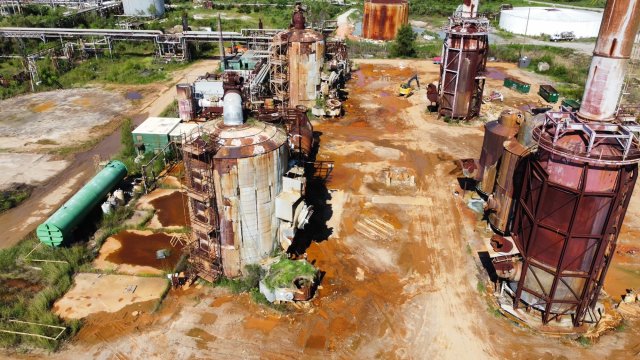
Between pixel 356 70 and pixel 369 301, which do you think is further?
pixel 356 70

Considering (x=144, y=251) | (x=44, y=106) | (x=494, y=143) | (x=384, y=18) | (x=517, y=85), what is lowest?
(x=144, y=251)

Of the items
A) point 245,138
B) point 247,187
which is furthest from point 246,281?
point 245,138

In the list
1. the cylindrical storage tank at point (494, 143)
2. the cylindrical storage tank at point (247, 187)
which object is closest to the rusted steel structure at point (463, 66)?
the cylindrical storage tank at point (494, 143)

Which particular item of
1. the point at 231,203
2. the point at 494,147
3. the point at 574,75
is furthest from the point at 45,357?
the point at 574,75

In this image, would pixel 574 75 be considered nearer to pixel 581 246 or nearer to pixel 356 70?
pixel 356 70

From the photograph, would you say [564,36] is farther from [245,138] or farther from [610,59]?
[245,138]
